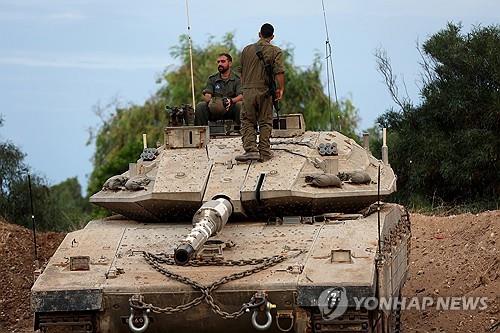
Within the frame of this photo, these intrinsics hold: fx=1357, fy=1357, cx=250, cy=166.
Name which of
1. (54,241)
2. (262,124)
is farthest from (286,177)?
(54,241)

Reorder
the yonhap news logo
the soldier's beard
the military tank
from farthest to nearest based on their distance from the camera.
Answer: the soldier's beard
the military tank
the yonhap news logo

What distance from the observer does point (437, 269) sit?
2019 centimetres

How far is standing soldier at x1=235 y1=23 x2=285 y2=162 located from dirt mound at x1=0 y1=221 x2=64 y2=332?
14.1 feet

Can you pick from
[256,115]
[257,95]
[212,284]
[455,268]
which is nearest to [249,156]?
[256,115]

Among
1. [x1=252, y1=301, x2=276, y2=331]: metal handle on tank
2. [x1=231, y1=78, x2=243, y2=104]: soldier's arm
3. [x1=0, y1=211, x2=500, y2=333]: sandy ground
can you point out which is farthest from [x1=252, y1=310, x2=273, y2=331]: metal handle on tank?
[x1=231, y1=78, x2=243, y2=104]: soldier's arm

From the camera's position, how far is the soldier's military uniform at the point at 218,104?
55.8 feet

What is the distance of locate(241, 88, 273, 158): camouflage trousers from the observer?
1508 cm

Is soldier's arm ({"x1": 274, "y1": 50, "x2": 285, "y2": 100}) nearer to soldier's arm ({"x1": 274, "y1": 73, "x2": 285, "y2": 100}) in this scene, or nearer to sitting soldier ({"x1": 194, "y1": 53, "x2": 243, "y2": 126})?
soldier's arm ({"x1": 274, "y1": 73, "x2": 285, "y2": 100})

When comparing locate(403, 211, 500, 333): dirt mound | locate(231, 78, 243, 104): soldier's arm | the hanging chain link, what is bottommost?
locate(403, 211, 500, 333): dirt mound

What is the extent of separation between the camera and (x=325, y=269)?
13.0m

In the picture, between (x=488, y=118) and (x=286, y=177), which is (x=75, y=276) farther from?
(x=488, y=118)

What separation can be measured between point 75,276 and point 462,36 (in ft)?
51.3

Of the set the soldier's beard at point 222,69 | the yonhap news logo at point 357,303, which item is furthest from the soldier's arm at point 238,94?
the yonhap news logo at point 357,303

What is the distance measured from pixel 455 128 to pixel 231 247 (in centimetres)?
1333
